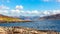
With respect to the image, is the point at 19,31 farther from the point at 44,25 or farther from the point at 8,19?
the point at 44,25

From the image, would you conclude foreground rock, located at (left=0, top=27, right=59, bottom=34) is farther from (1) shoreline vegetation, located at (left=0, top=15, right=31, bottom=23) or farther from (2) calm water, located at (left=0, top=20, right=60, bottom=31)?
(1) shoreline vegetation, located at (left=0, top=15, right=31, bottom=23)

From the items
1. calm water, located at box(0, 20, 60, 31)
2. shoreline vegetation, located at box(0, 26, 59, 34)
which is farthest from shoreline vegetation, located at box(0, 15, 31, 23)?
shoreline vegetation, located at box(0, 26, 59, 34)

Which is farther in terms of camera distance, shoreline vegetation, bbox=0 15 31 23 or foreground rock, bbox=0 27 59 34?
shoreline vegetation, bbox=0 15 31 23

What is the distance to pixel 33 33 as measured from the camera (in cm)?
613

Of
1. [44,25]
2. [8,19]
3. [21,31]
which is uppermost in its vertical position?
[8,19]

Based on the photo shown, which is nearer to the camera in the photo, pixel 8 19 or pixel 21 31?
pixel 21 31

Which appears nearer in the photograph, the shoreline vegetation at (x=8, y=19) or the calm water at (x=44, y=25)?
the calm water at (x=44, y=25)

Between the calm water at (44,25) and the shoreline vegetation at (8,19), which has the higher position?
the shoreline vegetation at (8,19)

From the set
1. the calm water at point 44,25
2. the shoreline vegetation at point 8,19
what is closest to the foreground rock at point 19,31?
the calm water at point 44,25

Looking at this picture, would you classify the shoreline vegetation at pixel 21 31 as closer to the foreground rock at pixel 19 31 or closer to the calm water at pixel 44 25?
the foreground rock at pixel 19 31

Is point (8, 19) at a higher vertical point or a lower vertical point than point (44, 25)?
higher

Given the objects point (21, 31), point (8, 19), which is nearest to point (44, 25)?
point (21, 31)

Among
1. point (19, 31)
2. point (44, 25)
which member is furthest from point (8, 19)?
point (44, 25)

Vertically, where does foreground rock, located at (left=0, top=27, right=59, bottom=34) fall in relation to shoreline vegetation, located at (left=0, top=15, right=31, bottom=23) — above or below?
below
